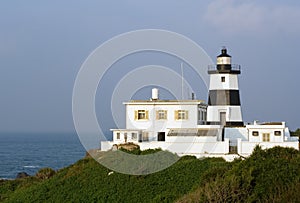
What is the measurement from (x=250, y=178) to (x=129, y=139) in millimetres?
13419

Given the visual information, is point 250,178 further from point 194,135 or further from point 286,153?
point 194,135

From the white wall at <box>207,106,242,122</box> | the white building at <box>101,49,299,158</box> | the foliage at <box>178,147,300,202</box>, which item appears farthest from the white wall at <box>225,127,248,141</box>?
the foliage at <box>178,147,300,202</box>

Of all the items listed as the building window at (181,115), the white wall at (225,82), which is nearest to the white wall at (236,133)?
the building window at (181,115)

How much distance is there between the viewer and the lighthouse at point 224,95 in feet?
108

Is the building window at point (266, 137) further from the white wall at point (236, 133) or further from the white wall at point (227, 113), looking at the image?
the white wall at point (227, 113)

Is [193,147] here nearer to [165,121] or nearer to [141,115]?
[165,121]

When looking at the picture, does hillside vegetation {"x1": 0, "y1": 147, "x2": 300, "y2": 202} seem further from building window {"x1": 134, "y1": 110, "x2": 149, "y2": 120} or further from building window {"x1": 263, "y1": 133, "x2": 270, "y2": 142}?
building window {"x1": 134, "y1": 110, "x2": 149, "y2": 120}

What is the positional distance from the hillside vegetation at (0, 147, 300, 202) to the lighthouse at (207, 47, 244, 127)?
661 cm

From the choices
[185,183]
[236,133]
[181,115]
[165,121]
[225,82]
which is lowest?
[185,183]

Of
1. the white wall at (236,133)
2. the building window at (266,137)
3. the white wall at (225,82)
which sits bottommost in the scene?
the building window at (266,137)

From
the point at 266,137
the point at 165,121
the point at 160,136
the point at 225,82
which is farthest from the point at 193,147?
the point at 225,82

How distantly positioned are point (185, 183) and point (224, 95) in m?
11.8

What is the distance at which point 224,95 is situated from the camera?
1307 inches

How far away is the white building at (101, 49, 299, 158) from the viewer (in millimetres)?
27891
